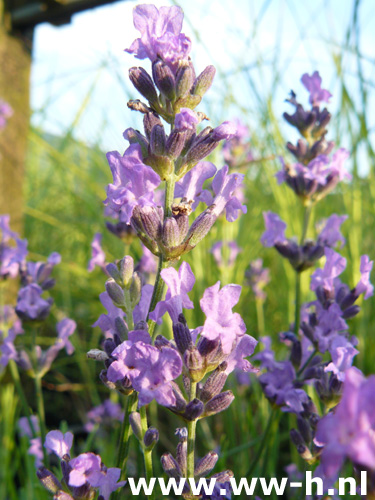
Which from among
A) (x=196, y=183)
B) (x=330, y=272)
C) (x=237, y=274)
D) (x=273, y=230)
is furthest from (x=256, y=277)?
(x=196, y=183)

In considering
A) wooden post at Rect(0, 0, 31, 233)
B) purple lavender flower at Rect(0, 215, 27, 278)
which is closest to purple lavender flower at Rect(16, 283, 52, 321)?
purple lavender flower at Rect(0, 215, 27, 278)

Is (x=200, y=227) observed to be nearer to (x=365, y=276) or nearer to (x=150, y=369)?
(x=150, y=369)

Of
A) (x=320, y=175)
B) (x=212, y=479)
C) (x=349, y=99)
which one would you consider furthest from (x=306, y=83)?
(x=212, y=479)

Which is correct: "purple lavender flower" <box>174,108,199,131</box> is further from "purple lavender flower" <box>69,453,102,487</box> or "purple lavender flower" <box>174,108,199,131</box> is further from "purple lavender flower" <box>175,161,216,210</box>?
"purple lavender flower" <box>69,453,102,487</box>

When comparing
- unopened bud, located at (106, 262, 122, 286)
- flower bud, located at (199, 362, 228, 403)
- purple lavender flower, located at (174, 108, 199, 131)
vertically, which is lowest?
flower bud, located at (199, 362, 228, 403)

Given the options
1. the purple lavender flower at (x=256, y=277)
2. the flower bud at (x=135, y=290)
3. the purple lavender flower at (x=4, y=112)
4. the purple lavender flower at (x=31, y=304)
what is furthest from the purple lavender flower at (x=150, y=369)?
the purple lavender flower at (x=4, y=112)

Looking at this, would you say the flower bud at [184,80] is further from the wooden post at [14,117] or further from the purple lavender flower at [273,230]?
the wooden post at [14,117]
